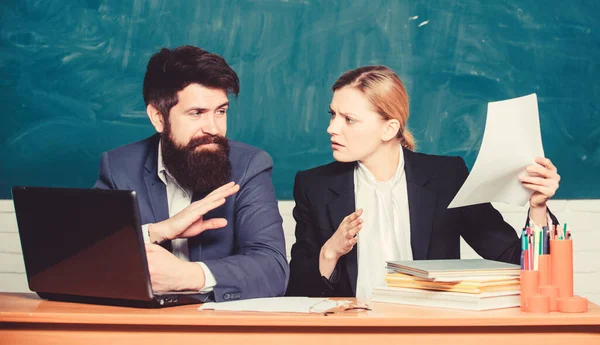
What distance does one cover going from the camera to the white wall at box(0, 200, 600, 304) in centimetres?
294

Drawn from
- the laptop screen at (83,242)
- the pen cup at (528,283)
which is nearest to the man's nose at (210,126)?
the laptop screen at (83,242)

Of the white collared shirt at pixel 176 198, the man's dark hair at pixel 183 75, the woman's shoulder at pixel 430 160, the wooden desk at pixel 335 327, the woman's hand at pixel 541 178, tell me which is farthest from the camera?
the woman's shoulder at pixel 430 160

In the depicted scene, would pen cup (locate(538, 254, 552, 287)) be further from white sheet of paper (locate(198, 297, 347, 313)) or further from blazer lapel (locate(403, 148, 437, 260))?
blazer lapel (locate(403, 148, 437, 260))

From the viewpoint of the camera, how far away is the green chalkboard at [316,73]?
2.96 m


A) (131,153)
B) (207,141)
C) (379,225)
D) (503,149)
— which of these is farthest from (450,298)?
(131,153)

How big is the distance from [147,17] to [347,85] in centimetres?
107

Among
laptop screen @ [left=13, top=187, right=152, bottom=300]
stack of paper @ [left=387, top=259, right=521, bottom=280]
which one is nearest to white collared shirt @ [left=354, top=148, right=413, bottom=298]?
stack of paper @ [left=387, top=259, right=521, bottom=280]

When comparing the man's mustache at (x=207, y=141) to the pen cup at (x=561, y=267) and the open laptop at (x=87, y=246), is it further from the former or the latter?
the pen cup at (x=561, y=267)

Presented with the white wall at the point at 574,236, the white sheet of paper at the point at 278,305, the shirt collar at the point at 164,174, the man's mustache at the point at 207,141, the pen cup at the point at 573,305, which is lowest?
the white wall at the point at 574,236

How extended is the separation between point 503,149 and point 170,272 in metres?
0.84

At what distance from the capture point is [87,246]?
1525 millimetres

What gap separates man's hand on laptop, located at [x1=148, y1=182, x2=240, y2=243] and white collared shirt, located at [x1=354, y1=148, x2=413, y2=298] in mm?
569

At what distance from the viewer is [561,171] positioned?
2959mm

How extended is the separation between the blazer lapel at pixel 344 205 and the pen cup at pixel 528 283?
0.77 metres
